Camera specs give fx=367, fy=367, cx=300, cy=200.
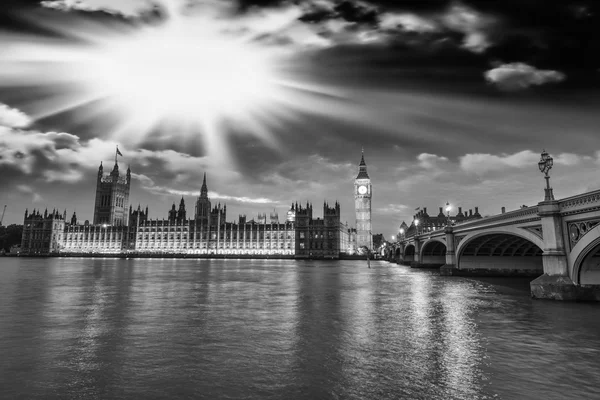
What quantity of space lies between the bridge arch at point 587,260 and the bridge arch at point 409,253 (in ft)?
211

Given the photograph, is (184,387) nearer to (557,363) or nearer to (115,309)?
(557,363)

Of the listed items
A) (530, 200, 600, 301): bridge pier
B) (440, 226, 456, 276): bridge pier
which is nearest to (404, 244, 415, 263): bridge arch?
(440, 226, 456, 276): bridge pier

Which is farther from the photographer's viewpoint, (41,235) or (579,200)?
(41,235)

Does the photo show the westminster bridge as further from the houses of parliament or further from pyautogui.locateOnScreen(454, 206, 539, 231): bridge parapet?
the houses of parliament

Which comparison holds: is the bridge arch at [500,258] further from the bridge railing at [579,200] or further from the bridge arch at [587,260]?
the bridge railing at [579,200]

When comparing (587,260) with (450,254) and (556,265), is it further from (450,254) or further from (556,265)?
(450,254)

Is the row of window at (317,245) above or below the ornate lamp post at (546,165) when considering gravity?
below

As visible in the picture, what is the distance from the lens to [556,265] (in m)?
23.1

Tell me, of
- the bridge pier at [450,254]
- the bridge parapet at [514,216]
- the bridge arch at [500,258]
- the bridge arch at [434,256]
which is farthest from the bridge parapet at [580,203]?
the bridge arch at [434,256]

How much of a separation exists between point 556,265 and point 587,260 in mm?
1689

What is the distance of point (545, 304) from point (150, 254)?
171847 mm

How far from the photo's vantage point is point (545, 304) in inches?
899

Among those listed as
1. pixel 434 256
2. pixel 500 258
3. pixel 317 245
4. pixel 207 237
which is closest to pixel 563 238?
pixel 500 258

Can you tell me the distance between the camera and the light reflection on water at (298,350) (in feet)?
29.7
